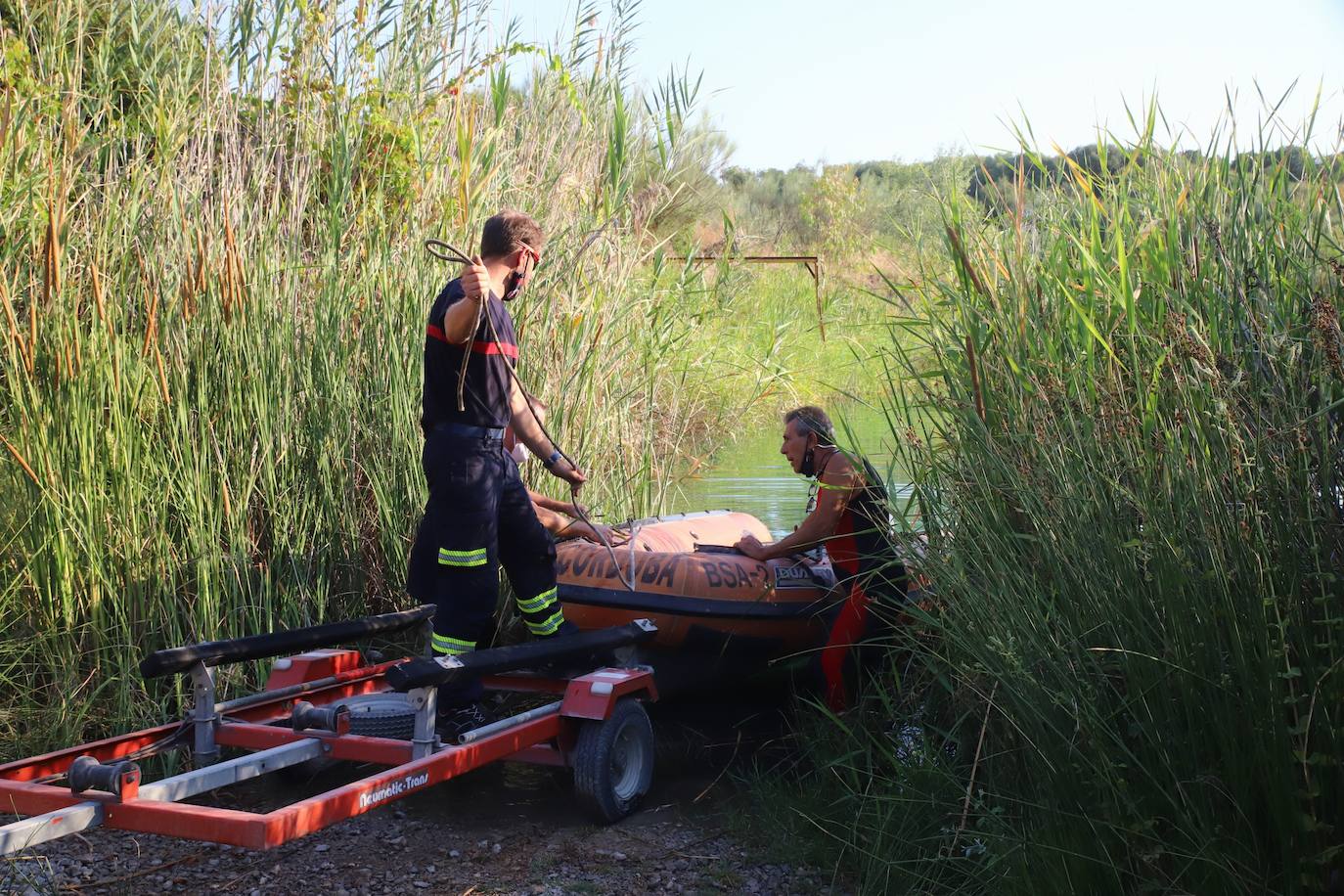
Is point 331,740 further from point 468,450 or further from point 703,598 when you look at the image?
point 703,598

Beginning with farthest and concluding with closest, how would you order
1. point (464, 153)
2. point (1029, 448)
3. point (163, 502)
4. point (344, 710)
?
point (464, 153)
point (163, 502)
point (344, 710)
point (1029, 448)

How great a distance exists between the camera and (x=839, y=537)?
4520 millimetres

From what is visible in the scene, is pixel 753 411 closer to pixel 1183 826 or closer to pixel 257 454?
pixel 257 454

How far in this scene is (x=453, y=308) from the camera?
4102mm

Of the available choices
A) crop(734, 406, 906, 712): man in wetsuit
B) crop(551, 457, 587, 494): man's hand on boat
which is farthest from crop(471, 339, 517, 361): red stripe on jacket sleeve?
crop(734, 406, 906, 712): man in wetsuit

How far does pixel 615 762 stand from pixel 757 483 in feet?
23.0

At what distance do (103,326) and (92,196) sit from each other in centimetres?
83

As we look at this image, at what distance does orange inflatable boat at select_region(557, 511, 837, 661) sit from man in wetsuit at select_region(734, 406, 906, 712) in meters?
0.10

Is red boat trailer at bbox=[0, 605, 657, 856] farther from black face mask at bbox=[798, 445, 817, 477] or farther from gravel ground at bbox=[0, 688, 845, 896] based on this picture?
black face mask at bbox=[798, 445, 817, 477]

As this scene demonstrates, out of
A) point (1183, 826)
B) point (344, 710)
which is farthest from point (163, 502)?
point (1183, 826)

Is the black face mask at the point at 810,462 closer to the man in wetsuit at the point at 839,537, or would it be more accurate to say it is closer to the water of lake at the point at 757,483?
the man in wetsuit at the point at 839,537

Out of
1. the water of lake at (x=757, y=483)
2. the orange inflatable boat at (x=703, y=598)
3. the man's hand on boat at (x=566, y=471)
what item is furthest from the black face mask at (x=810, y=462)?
the water of lake at (x=757, y=483)

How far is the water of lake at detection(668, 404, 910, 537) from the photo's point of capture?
362 inches

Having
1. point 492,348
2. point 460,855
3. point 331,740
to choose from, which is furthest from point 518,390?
point 460,855
